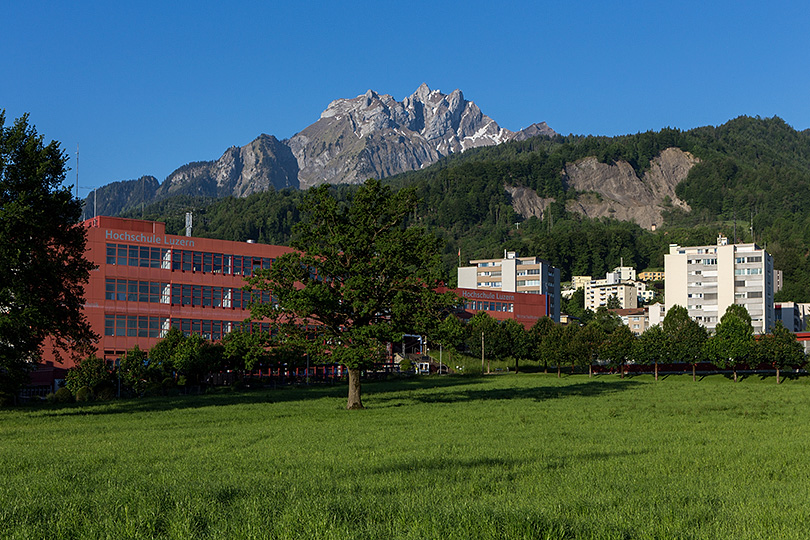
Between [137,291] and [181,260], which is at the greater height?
[181,260]

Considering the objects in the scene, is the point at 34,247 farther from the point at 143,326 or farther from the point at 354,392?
the point at 143,326

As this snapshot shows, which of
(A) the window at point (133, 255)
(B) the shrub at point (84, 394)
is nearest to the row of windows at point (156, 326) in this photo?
(A) the window at point (133, 255)

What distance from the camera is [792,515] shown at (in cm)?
1347

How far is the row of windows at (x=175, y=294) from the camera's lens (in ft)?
330

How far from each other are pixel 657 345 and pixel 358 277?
7769 centimetres

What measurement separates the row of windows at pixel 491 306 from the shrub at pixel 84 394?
10270 cm

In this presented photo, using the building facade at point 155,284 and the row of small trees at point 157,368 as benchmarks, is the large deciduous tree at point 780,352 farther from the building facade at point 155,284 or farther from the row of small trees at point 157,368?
the building facade at point 155,284

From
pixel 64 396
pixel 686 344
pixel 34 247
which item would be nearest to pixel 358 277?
pixel 34 247

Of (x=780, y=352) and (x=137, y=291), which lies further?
(x=780, y=352)

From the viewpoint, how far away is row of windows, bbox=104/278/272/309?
101 m

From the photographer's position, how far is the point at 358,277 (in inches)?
1791

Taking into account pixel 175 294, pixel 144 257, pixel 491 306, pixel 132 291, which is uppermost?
pixel 144 257

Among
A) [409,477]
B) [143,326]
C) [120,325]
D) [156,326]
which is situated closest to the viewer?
[409,477]

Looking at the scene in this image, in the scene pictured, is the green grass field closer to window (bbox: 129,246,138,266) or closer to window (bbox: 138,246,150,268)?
window (bbox: 129,246,138,266)
